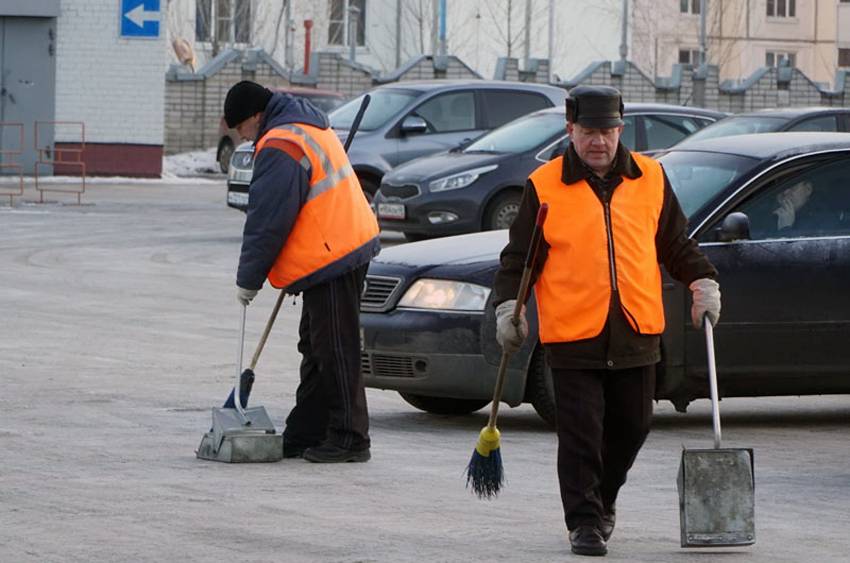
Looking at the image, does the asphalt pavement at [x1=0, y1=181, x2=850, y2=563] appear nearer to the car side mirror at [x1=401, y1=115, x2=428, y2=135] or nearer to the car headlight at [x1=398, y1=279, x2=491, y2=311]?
the car headlight at [x1=398, y1=279, x2=491, y2=311]

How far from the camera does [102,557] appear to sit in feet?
20.3

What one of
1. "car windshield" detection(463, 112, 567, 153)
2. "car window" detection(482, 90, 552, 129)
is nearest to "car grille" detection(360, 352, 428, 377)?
"car windshield" detection(463, 112, 567, 153)

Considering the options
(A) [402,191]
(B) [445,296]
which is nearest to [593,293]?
(B) [445,296]

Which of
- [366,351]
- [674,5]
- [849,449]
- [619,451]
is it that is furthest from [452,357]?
[674,5]

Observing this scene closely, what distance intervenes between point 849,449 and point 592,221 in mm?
3232

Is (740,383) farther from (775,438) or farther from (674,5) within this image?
(674,5)

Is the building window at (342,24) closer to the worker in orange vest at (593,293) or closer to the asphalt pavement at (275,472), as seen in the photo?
the asphalt pavement at (275,472)

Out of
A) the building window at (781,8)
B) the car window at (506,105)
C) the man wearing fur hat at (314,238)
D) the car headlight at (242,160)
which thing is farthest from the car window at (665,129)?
the building window at (781,8)

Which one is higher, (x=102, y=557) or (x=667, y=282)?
(x=667, y=282)

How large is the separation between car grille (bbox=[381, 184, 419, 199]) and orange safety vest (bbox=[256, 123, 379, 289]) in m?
11.5

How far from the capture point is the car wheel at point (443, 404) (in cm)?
1002

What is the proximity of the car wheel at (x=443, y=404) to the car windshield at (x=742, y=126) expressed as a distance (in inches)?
334

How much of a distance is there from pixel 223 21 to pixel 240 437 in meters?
53.5

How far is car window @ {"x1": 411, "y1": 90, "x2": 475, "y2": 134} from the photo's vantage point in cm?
2280
